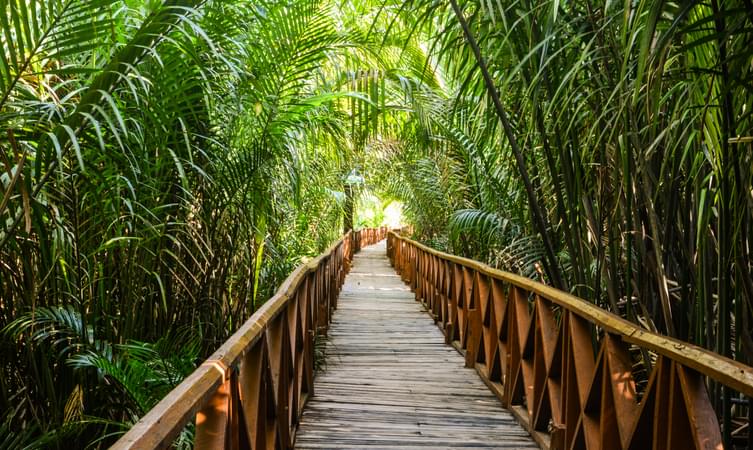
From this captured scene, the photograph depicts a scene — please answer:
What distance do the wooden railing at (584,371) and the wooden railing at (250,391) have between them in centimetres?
98

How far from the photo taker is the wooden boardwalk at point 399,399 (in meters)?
3.06

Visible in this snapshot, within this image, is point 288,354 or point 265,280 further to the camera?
point 265,280

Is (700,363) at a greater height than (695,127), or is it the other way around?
(695,127)

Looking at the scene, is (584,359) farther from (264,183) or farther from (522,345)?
(264,183)

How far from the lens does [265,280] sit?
14.8 ft

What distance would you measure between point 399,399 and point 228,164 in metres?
1.67

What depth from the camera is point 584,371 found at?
90.0 inches

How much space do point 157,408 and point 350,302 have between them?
774 cm

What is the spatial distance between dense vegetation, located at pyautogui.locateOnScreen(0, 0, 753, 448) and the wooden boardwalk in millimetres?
711

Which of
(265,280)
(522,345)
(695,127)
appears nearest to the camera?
(695,127)

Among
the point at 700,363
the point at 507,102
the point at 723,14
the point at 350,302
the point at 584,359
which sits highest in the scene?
the point at 507,102

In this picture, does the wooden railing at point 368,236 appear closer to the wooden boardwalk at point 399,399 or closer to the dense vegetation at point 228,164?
the wooden boardwalk at point 399,399

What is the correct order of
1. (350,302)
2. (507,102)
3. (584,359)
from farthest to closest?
(350,302) → (507,102) → (584,359)

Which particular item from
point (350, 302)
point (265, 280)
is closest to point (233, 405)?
point (265, 280)
